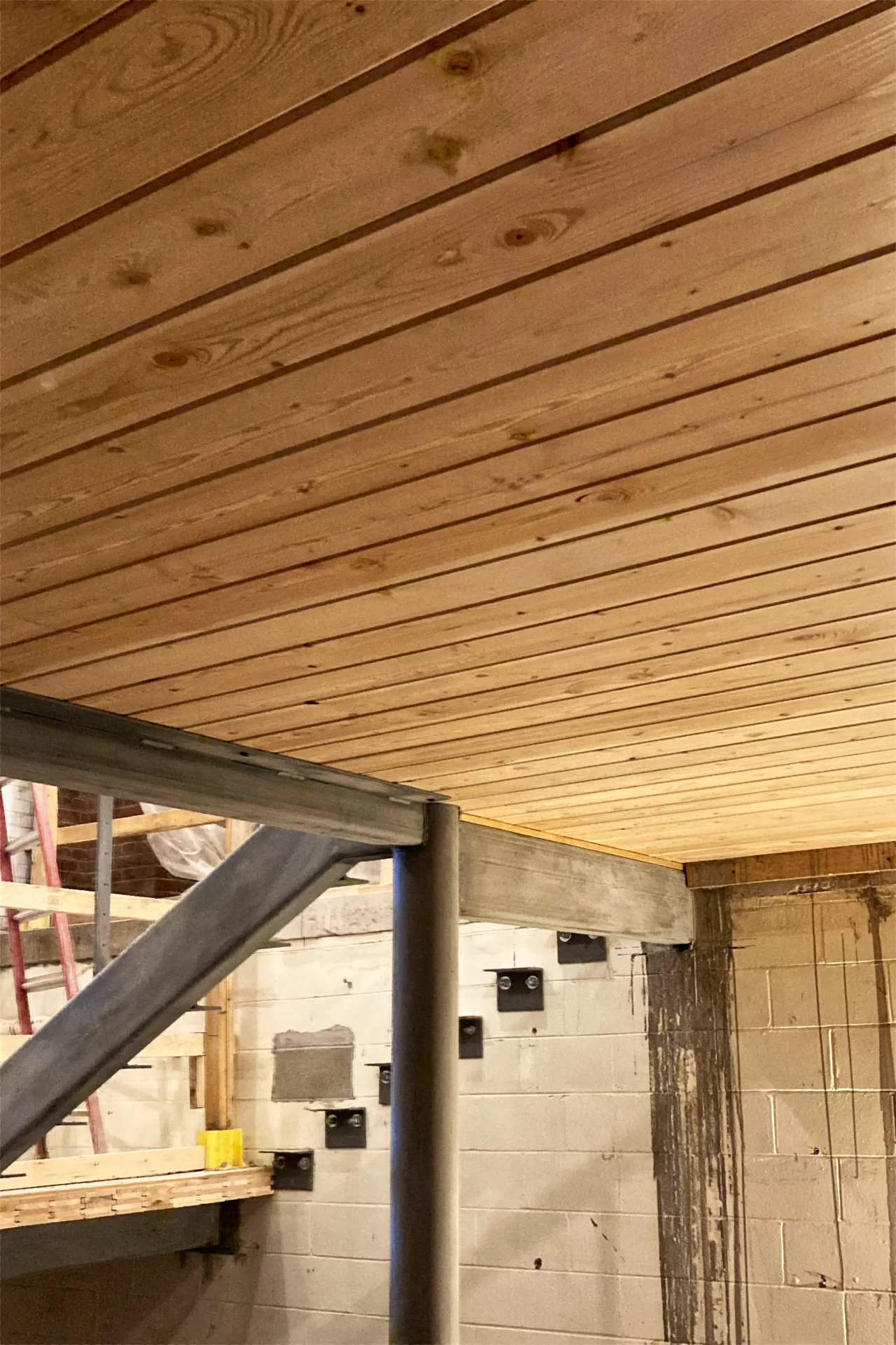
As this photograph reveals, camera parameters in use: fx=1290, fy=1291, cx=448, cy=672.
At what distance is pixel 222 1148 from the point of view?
208 inches

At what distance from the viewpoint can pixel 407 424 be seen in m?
1.58

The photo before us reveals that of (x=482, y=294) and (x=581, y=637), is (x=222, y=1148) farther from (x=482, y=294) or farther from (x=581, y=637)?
(x=482, y=294)

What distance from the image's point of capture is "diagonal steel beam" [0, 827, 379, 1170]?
3.56m

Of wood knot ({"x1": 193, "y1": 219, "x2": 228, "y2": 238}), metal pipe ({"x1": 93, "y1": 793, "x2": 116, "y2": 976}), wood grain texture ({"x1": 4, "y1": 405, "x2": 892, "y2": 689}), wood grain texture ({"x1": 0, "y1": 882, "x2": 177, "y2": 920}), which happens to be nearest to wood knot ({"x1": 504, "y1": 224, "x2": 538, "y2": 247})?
wood knot ({"x1": 193, "y1": 219, "x2": 228, "y2": 238})

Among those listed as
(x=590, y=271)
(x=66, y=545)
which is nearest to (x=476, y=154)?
(x=590, y=271)

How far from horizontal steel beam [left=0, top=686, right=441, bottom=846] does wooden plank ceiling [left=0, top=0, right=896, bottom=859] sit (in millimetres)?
102

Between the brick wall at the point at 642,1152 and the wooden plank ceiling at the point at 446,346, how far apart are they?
234cm

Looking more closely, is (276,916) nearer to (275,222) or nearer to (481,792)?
(481,792)

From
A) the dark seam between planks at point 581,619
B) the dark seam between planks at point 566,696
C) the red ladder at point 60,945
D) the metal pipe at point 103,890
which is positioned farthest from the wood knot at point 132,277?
the red ladder at point 60,945

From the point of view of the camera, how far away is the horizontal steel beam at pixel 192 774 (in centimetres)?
261

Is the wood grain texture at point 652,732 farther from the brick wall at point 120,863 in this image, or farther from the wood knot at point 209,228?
the brick wall at point 120,863

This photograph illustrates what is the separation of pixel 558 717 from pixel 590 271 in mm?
1640

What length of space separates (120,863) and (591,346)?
6.16 meters

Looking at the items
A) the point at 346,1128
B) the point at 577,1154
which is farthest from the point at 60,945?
the point at 577,1154
